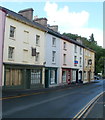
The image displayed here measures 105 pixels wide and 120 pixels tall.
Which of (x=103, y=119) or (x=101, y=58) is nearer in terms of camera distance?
(x=103, y=119)

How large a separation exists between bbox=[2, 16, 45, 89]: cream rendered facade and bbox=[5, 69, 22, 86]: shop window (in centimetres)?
69

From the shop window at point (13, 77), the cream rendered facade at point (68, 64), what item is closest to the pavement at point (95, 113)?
the shop window at point (13, 77)

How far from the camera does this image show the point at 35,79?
24.1 metres

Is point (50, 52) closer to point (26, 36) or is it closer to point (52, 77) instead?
point (52, 77)

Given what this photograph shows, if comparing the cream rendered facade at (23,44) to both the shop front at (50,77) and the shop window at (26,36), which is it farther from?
the shop front at (50,77)

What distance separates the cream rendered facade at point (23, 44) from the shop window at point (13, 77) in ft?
2.27

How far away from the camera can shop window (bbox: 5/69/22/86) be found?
62.9ft

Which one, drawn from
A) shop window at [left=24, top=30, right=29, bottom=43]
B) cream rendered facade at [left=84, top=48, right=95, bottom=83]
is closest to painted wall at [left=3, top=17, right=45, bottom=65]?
shop window at [left=24, top=30, right=29, bottom=43]

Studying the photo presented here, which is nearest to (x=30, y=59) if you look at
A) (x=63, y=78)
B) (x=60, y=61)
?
(x=60, y=61)

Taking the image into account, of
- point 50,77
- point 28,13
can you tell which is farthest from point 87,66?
point 28,13

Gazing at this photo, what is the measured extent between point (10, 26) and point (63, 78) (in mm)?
15781

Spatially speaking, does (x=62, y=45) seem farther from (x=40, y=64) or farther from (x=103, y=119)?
(x=103, y=119)

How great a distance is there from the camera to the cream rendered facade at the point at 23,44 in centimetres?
1942

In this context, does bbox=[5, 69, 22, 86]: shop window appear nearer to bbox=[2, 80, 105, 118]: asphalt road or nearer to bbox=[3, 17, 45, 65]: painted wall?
bbox=[3, 17, 45, 65]: painted wall
